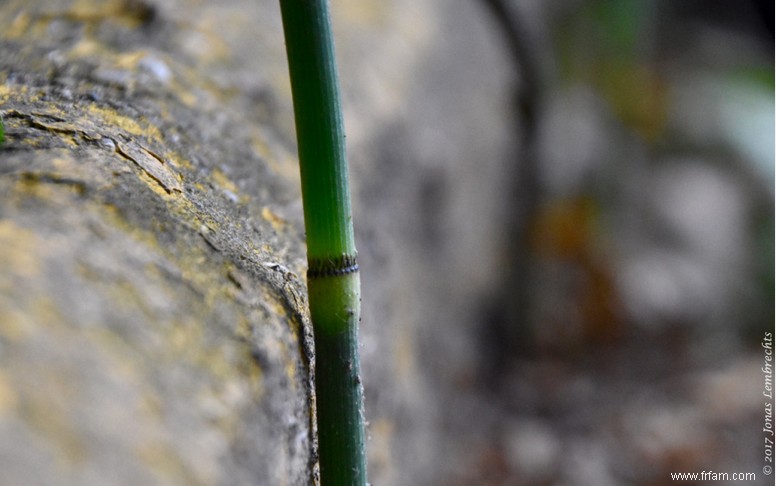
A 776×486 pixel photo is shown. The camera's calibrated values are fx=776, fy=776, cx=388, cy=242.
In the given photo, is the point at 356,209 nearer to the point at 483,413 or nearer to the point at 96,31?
the point at 96,31

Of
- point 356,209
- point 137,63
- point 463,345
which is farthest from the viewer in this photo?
point 463,345

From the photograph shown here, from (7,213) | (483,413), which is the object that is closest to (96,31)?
(7,213)

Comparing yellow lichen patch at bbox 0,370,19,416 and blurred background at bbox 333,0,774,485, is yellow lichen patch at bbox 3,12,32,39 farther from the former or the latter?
blurred background at bbox 333,0,774,485

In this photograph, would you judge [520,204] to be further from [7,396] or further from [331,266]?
[7,396]

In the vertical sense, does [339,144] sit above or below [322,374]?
above

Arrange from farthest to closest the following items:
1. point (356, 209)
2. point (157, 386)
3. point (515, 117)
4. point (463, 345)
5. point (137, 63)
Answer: point (515, 117)
point (463, 345)
point (356, 209)
point (137, 63)
point (157, 386)

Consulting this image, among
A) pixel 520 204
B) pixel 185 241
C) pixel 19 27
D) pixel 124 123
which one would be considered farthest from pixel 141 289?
pixel 520 204

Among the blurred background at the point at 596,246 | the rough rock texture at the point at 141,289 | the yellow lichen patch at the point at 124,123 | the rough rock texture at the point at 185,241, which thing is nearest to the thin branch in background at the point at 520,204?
the blurred background at the point at 596,246

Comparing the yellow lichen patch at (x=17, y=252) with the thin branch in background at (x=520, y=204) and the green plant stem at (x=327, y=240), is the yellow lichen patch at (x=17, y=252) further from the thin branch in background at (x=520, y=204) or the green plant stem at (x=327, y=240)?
the thin branch in background at (x=520, y=204)

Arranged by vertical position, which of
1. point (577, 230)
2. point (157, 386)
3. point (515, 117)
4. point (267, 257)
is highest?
point (515, 117)
